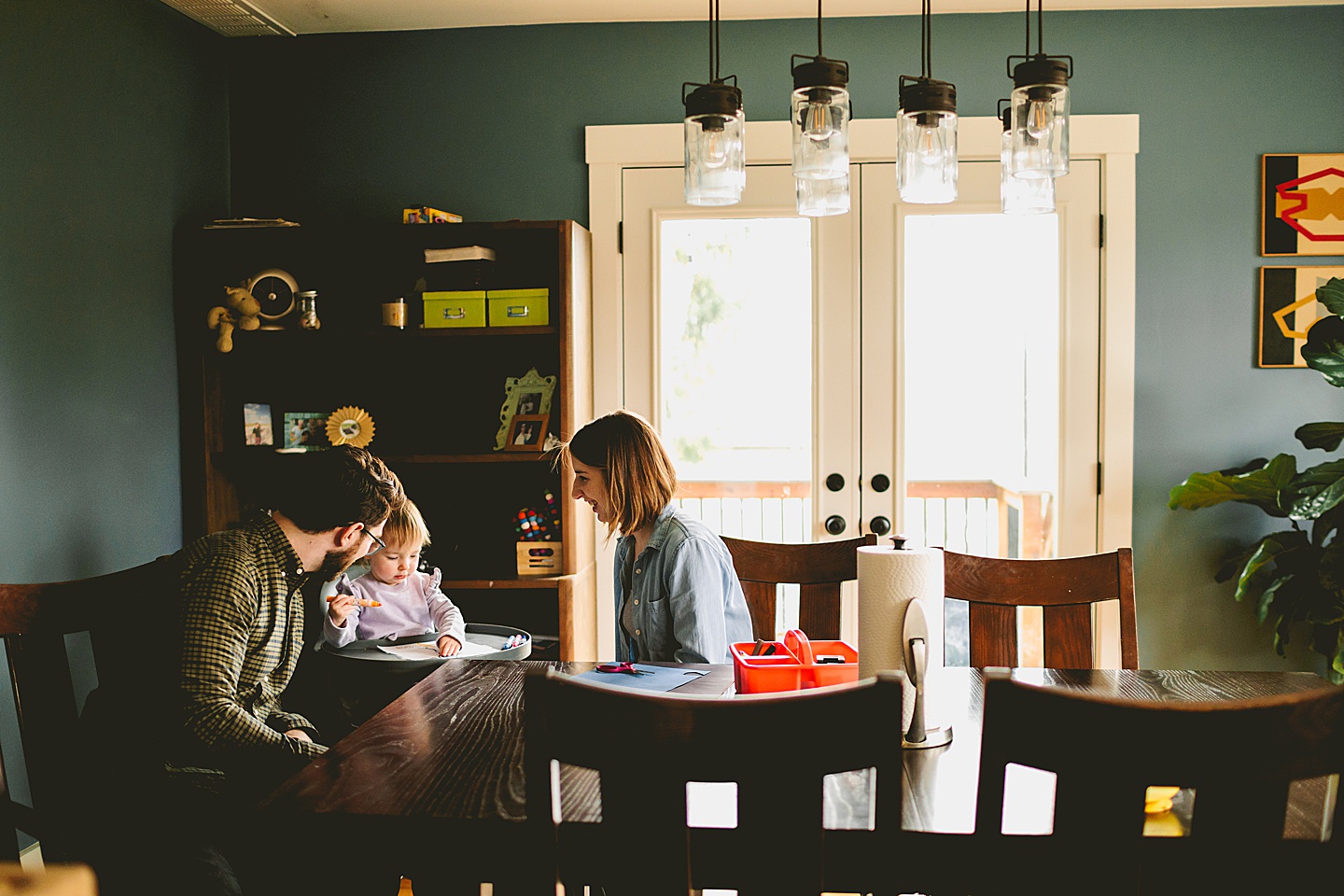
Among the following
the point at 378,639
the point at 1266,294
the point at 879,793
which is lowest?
the point at 378,639

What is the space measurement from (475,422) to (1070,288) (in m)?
2.04

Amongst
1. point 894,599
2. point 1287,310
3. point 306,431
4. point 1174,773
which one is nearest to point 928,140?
point 894,599

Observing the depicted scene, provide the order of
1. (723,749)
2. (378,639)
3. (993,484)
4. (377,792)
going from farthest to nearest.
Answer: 1. (993,484)
2. (378,639)
3. (377,792)
4. (723,749)

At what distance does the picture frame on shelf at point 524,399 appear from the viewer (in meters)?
3.20

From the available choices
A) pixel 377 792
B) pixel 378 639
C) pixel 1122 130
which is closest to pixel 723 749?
pixel 377 792

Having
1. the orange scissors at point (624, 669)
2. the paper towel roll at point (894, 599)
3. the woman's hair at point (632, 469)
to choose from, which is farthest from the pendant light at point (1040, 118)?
the orange scissors at point (624, 669)

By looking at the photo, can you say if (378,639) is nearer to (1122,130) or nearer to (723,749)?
(723,749)

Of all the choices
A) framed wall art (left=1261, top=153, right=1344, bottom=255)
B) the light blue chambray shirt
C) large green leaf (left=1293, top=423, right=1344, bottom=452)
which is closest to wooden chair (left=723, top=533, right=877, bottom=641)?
the light blue chambray shirt

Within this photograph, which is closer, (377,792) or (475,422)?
(377,792)

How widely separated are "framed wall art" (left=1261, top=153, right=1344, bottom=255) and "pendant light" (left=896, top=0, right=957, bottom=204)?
2134 millimetres

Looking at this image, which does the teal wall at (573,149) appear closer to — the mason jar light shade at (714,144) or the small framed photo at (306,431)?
the small framed photo at (306,431)

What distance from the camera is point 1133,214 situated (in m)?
3.21

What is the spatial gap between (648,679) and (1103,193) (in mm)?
2399

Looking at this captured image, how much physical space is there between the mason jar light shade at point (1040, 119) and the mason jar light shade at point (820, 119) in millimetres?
277
